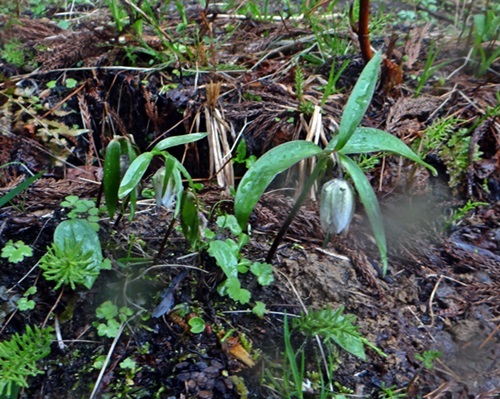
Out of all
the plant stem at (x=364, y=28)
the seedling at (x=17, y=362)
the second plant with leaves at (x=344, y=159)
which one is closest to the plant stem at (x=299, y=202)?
the second plant with leaves at (x=344, y=159)

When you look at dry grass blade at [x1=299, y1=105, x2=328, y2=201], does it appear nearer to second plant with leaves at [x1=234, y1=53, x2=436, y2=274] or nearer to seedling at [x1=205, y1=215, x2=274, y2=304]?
seedling at [x1=205, y1=215, x2=274, y2=304]

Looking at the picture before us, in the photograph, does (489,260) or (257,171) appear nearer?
(257,171)

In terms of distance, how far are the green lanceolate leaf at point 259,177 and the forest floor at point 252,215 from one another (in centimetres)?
29

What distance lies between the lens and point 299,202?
4.14 ft

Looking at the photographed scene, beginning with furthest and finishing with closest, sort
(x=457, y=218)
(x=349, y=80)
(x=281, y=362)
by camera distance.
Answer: (x=349, y=80), (x=457, y=218), (x=281, y=362)

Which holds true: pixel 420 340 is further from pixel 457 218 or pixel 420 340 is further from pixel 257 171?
pixel 257 171

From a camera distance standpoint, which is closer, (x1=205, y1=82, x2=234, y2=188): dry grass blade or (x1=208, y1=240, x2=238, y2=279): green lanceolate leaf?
(x1=208, y1=240, x2=238, y2=279): green lanceolate leaf

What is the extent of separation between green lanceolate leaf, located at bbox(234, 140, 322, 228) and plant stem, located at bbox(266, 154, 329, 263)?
1.4 inches

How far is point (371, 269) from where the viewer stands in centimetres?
152

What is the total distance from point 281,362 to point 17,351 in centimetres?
62

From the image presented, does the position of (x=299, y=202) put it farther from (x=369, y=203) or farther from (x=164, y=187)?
(x=164, y=187)

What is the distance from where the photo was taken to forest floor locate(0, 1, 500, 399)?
128 centimetres

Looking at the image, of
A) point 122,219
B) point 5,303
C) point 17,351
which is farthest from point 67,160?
point 17,351

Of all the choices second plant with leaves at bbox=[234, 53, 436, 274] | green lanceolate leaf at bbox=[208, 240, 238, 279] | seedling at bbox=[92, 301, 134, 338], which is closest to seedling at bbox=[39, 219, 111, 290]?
seedling at bbox=[92, 301, 134, 338]
